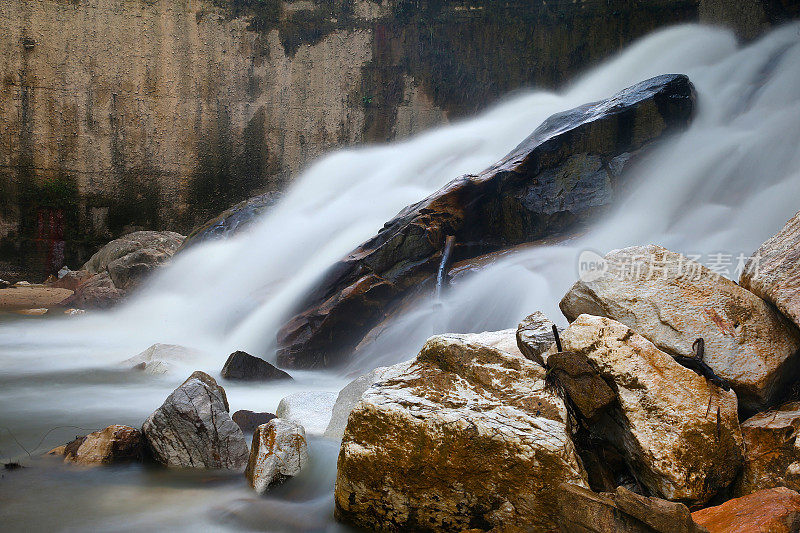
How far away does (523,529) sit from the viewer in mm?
1978

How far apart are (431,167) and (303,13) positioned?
644 cm

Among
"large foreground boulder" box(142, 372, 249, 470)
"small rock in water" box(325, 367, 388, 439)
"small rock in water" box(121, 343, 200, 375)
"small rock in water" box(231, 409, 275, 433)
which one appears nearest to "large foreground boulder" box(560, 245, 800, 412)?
"small rock in water" box(325, 367, 388, 439)

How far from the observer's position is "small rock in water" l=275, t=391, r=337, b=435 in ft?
11.1

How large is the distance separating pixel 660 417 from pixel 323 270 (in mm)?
4786

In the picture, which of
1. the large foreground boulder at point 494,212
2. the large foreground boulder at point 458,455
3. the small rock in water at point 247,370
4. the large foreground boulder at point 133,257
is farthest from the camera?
the large foreground boulder at point 133,257

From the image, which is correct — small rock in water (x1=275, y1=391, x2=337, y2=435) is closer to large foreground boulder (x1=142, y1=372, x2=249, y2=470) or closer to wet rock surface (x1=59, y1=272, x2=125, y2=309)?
large foreground boulder (x1=142, y1=372, x2=249, y2=470)

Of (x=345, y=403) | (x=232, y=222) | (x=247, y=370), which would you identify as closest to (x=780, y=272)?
(x=345, y=403)

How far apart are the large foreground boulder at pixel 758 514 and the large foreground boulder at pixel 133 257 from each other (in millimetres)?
9323

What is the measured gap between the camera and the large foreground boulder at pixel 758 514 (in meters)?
1.68

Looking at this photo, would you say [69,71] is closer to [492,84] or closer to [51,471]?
[492,84]

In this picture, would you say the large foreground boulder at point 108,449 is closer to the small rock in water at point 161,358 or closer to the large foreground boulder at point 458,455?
the large foreground boulder at point 458,455

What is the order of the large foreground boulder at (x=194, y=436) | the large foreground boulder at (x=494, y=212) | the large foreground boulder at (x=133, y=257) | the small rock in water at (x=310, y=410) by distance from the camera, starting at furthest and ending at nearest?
the large foreground boulder at (x=133, y=257) → the large foreground boulder at (x=494, y=212) → the small rock in water at (x=310, y=410) → the large foreground boulder at (x=194, y=436)

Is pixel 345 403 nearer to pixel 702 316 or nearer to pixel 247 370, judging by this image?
pixel 247 370

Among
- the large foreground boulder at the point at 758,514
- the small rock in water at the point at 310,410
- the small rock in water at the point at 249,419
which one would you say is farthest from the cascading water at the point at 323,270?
the large foreground boulder at the point at 758,514
